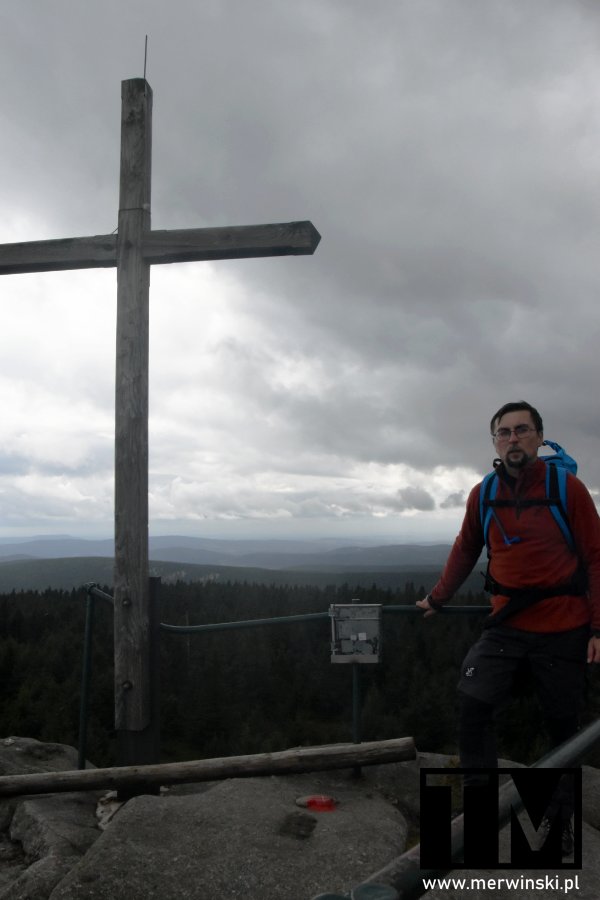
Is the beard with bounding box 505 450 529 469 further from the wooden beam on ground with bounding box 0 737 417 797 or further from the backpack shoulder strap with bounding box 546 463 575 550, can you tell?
the wooden beam on ground with bounding box 0 737 417 797

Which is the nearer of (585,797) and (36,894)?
(36,894)

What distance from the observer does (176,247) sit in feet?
16.0

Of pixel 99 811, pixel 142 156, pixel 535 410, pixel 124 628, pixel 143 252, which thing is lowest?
pixel 99 811

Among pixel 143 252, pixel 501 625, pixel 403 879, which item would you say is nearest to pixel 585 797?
pixel 501 625

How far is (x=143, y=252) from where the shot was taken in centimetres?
492

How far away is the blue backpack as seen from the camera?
12.0 feet

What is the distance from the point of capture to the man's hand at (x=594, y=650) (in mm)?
3445

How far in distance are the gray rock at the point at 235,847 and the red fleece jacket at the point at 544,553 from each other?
54.8 inches

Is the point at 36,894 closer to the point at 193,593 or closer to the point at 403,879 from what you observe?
the point at 403,879

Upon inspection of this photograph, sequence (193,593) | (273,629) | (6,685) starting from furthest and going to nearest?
(193,593), (273,629), (6,685)

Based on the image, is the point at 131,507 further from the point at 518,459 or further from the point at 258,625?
A: the point at 518,459

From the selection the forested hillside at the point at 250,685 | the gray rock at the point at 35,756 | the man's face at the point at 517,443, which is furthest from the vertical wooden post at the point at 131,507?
the forested hillside at the point at 250,685

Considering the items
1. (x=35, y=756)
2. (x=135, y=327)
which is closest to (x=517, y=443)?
(x=135, y=327)

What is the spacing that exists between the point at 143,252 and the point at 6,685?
40.7m
